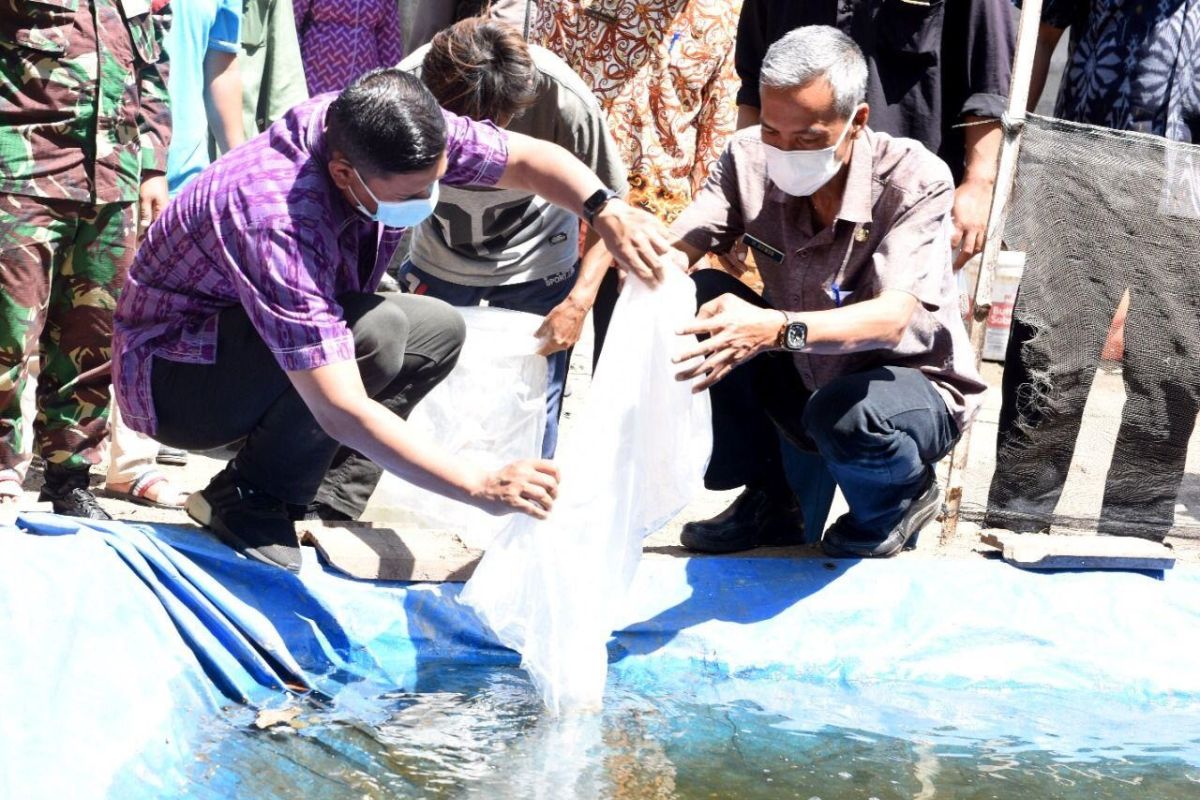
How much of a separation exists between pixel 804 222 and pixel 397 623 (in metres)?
1.33

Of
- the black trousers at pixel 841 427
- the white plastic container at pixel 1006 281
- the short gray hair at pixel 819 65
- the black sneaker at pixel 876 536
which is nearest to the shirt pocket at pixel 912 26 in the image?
the white plastic container at pixel 1006 281

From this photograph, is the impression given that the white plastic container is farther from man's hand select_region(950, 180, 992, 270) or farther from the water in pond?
the water in pond

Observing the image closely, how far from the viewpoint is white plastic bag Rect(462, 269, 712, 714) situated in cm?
317

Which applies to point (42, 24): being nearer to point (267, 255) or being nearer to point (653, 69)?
point (267, 255)

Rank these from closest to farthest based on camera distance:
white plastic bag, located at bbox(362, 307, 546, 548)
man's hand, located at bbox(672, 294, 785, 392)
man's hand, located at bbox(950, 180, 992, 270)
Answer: man's hand, located at bbox(672, 294, 785, 392) < white plastic bag, located at bbox(362, 307, 546, 548) < man's hand, located at bbox(950, 180, 992, 270)

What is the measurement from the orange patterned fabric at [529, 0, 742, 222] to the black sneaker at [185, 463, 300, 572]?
5.58 feet

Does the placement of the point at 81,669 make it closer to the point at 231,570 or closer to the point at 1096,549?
the point at 231,570

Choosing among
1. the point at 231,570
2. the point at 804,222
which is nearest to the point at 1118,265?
the point at 804,222

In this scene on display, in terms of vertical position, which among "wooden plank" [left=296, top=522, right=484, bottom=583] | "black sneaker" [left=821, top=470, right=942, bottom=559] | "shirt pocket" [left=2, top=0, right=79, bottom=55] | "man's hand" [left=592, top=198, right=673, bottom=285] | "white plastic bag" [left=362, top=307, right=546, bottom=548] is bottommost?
"wooden plank" [left=296, top=522, right=484, bottom=583]

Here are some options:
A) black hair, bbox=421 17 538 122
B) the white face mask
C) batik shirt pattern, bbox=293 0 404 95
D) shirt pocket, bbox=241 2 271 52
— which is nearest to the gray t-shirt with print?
black hair, bbox=421 17 538 122

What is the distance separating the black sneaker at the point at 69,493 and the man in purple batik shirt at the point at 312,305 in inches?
24.1

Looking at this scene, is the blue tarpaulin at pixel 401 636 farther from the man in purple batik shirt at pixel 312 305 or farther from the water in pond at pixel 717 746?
the man in purple batik shirt at pixel 312 305

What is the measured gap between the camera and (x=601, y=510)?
3227mm

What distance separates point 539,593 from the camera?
3.20 m
